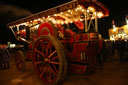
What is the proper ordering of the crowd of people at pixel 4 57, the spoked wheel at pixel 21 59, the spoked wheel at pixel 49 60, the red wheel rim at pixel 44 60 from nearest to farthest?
1. the spoked wheel at pixel 49 60
2. the red wheel rim at pixel 44 60
3. the spoked wheel at pixel 21 59
4. the crowd of people at pixel 4 57

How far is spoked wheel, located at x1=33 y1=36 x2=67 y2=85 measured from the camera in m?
2.55

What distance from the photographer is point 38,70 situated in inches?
125

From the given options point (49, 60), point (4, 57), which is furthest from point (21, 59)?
point (49, 60)

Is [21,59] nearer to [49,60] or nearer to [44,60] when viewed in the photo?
[44,60]

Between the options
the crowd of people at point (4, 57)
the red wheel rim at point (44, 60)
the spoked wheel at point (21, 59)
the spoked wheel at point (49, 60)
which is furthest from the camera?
the crowd of people at point (4, 57)

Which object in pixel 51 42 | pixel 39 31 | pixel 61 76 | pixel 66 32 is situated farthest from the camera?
pixel 66 32

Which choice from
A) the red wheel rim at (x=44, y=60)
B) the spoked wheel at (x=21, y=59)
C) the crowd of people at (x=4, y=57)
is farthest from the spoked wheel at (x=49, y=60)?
the crowd of people at (x=4, y=57)

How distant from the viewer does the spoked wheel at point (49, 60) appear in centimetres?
255

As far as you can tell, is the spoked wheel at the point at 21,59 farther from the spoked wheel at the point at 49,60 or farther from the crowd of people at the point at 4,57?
the spoked wheel at the point at 49,60

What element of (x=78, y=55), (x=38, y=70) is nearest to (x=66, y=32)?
(x=78, y=55)

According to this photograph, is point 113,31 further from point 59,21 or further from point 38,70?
point 38,70

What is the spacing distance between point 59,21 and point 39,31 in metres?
2.17

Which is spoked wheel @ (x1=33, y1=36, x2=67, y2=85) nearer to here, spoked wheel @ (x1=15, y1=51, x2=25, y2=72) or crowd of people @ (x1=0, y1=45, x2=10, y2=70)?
spoked wheel @ (x1=15, y1=51, x2=25, y2=72)

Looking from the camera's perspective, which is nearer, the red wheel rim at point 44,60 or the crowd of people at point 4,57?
the red wheel rim at point 44,60
